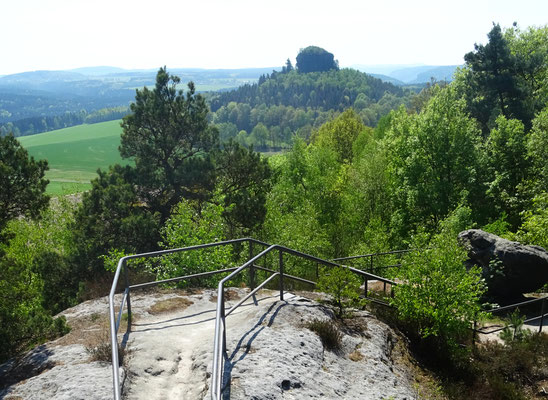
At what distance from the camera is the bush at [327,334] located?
7.95 m

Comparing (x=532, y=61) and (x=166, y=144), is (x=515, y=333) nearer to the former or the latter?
(x=166, y=144)

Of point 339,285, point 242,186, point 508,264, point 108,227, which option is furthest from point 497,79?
point 339,285

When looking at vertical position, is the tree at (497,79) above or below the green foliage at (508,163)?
above

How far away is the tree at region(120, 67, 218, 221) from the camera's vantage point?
2439cm

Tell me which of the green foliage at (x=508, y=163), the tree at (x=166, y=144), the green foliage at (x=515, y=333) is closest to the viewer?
the green foliage at (x=515, y=333)

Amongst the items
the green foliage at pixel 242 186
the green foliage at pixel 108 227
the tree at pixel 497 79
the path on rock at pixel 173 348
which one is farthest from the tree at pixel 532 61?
the path on rock at pixel 173 348

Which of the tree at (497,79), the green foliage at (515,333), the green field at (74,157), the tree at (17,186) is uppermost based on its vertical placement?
the tree at (497,79)

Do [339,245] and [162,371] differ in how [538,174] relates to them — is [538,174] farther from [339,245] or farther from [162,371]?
[162,371]

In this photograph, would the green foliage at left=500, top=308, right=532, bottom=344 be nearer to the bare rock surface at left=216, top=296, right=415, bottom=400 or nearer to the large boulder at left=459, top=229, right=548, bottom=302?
the large boulder at left=459, top=229, right=548, bottom=302

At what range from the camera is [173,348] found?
7438 mm

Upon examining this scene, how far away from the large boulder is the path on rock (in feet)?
36.3

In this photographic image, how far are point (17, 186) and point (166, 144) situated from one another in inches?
472

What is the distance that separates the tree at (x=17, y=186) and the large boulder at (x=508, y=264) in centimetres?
1610

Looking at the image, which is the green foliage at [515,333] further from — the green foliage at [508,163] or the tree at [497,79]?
the tree at [497,79]
